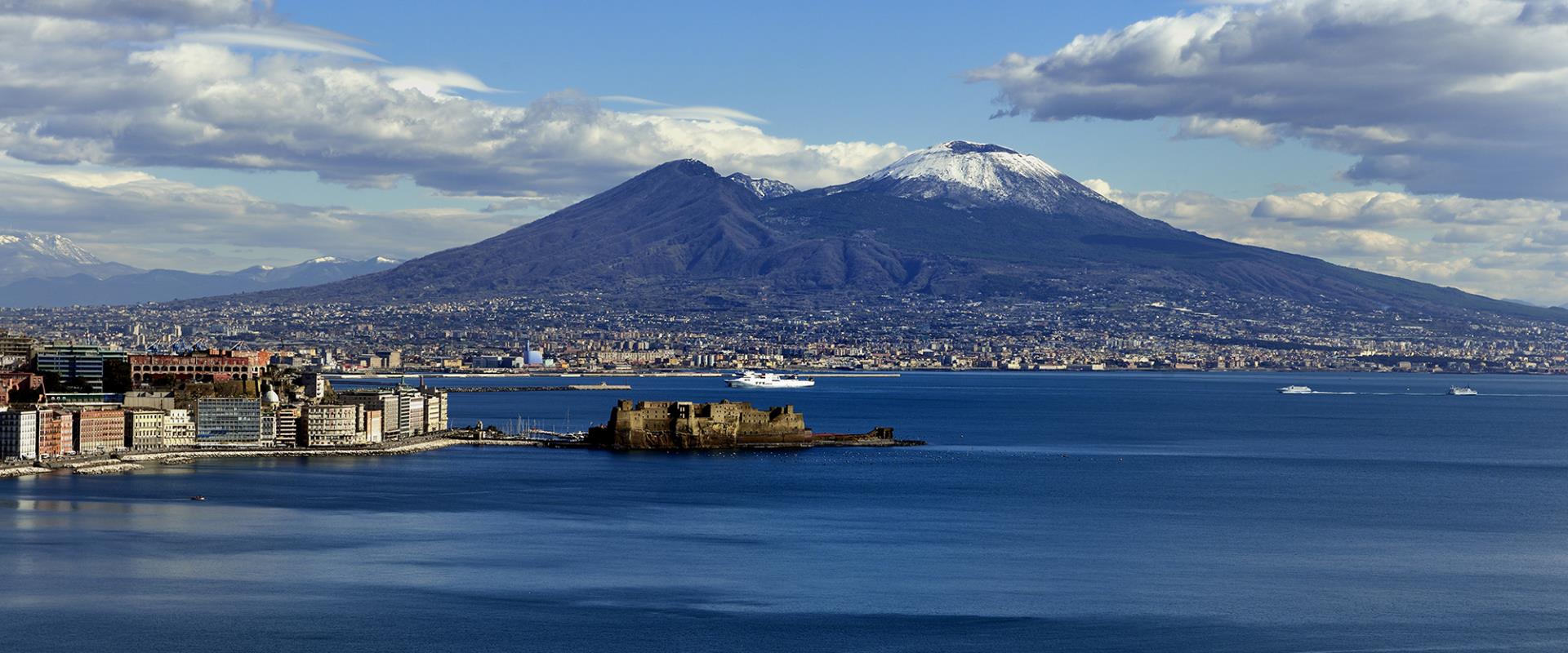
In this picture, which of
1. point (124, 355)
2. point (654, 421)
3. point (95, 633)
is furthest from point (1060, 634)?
point (124, 355)

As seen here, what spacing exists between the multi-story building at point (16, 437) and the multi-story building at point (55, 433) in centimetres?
49

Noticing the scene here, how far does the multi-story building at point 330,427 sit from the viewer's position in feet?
250

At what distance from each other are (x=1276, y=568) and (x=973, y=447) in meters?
39.1

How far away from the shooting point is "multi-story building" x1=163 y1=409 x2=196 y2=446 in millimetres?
73062

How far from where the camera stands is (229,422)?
75.2 meters

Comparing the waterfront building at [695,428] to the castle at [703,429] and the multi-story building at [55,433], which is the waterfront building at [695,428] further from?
the multi-story building at [55,433]

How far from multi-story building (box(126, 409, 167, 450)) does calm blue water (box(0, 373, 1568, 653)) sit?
352 centimetres

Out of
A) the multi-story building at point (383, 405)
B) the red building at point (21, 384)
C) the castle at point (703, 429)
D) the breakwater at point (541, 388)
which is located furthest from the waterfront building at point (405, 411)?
the breakwater at point (541, 388)

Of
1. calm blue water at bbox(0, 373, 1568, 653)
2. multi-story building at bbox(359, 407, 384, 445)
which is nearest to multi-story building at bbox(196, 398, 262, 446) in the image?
multi-story building at bbox(359, 407, 384, 445)

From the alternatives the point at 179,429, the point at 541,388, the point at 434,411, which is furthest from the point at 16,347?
the point at 541,388

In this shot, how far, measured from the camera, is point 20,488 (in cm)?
5569

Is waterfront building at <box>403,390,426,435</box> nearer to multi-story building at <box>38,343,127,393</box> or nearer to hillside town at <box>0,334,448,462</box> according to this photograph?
hillside town at <box>0,334,448,462</box>

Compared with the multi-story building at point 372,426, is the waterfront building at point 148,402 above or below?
above

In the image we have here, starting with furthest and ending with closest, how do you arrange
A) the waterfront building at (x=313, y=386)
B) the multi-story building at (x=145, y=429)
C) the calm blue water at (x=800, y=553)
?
the waterfront building at (x=313, y=386), the multi-story building at (x=145, y=429), the calm blue water at (x=800, y=553)
